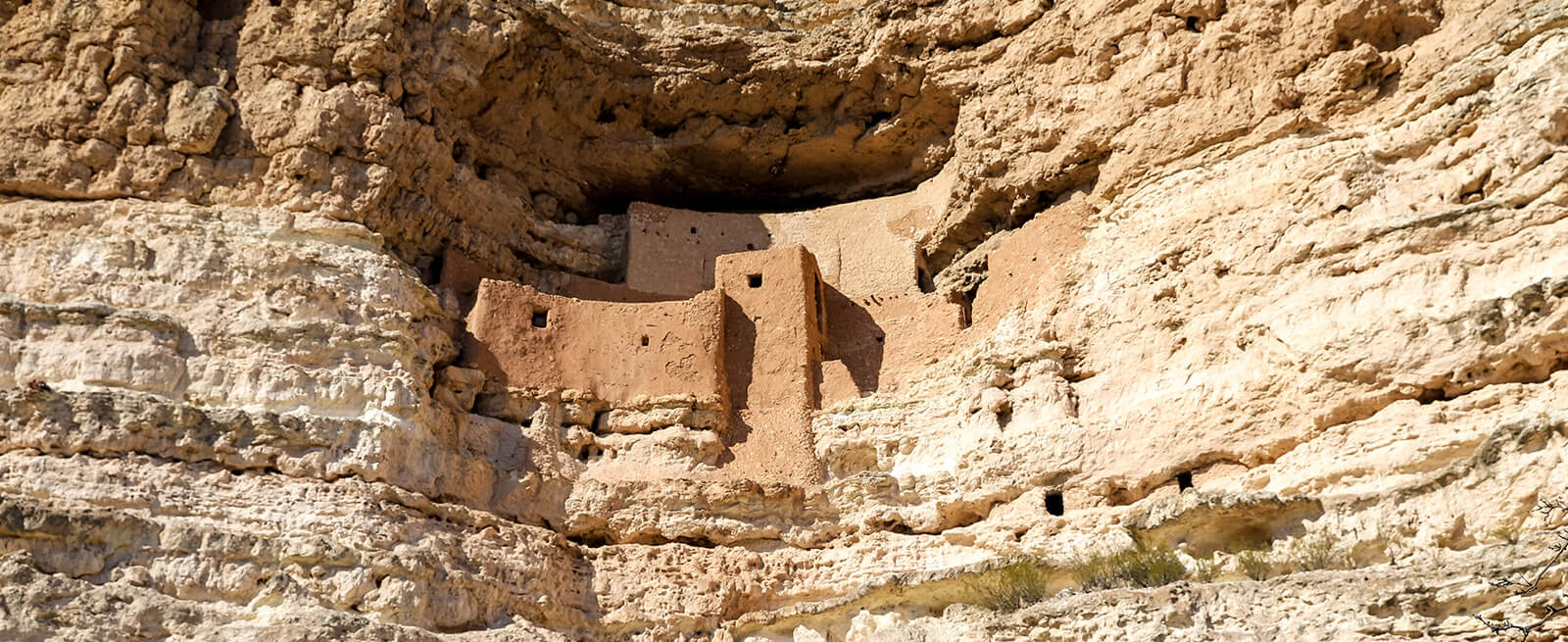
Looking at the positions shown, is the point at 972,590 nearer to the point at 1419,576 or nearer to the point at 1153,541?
the point at 1153,541

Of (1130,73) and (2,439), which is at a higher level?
(1130,73)

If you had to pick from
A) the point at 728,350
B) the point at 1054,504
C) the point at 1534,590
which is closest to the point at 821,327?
the point at 728,350

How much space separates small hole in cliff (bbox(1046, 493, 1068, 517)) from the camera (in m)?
15.3

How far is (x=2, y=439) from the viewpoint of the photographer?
1495cm

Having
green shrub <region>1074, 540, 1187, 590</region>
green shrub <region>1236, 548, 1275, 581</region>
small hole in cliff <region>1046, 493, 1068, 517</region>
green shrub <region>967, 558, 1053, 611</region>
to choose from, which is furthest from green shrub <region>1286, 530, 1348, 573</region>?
small hole in cliff <region>1046, 493, 1068, 517</region>

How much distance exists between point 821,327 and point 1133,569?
6.16m

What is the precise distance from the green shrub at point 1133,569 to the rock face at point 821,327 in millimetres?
235

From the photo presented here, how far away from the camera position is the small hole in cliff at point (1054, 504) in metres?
15.3

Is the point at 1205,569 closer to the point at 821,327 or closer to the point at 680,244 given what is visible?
the point at 821,327

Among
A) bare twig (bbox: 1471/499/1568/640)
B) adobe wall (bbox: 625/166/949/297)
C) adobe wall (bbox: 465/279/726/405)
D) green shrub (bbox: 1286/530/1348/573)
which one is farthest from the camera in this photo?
adobe wall (bbox: 625/166/949/297)

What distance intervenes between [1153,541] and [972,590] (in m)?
1.65

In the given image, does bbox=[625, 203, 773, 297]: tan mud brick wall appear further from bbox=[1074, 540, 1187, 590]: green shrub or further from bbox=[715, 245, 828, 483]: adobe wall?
bbox=[1074, 540, 1187, 590]: green shrub


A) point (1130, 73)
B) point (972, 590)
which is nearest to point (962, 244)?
point (1130, 73)

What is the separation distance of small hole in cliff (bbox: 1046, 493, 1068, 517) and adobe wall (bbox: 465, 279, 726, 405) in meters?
3.81
